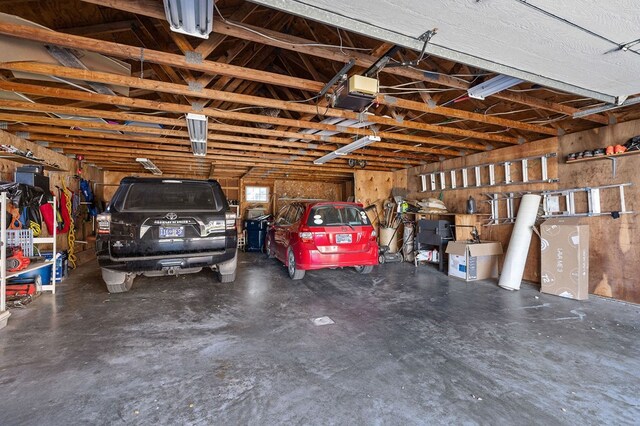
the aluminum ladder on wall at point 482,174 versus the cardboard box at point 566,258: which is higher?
the aluminum ladder on wall at point 482,174

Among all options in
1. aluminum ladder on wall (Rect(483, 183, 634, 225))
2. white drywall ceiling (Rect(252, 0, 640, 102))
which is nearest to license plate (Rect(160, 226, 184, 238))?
white drywall ceiling (Rect(252, 0, 640, 102))

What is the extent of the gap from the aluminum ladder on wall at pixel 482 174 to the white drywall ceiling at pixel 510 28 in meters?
2.92

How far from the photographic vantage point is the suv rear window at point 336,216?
4.89m

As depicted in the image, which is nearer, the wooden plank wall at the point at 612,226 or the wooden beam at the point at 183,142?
the wooden plank wall at the point at 612,226

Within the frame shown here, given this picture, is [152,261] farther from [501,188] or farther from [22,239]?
[501,188]

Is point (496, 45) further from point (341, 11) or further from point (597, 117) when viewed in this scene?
point (597, 117)

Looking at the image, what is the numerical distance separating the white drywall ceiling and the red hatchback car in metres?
3.07

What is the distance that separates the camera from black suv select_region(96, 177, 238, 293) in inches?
142

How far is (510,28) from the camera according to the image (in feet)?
6.29

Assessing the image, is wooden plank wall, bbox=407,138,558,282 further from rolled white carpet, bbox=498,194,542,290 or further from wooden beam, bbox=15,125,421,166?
wooden beam, bbox=15,125,421,166

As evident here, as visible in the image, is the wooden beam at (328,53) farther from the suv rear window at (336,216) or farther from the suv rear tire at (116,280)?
the suv rear tire at (116,280)

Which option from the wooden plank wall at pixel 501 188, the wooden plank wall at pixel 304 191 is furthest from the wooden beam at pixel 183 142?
the wooden plank wall at pixel 304 191

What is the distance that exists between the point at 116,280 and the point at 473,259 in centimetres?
575

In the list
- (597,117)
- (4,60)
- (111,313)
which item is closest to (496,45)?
(597,117)
